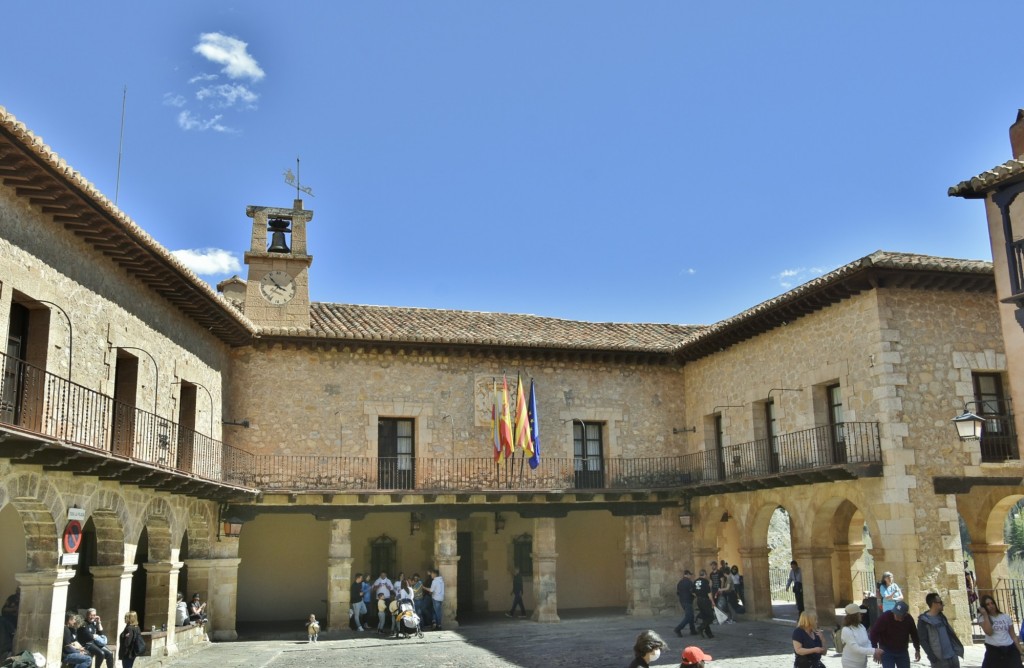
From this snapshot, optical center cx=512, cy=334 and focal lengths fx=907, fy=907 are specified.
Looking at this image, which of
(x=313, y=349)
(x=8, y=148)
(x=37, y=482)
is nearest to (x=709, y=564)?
(x=313, y=349)

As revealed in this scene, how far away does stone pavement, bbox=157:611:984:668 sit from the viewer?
13.8 metres

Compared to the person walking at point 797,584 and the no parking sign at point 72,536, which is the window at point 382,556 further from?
the no parking sign at point 72,536

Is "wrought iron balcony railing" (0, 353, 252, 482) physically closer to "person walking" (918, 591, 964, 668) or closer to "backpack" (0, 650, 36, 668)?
"backpack" (0, 650, 36, 668)

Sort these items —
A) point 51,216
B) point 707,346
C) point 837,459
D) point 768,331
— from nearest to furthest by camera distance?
point 51,216
point 837,459
point 768,331
point 707,346

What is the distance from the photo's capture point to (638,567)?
67.1 ft

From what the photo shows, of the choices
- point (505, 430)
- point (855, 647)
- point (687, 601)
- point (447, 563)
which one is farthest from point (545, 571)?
point (855, 647)

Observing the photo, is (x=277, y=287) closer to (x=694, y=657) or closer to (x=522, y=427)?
(x=522, y=427)

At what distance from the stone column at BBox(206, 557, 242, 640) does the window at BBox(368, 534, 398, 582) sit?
175 inches

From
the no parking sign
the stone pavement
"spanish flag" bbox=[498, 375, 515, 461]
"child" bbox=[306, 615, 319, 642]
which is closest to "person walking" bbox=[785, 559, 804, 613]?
the stone pavement

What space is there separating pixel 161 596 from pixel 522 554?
981 cm

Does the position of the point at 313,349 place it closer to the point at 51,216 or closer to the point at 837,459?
the point at 51,216

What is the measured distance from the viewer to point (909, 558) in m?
14.5

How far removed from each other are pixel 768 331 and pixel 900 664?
10046 millimetres

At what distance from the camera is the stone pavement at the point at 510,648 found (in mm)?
13836
